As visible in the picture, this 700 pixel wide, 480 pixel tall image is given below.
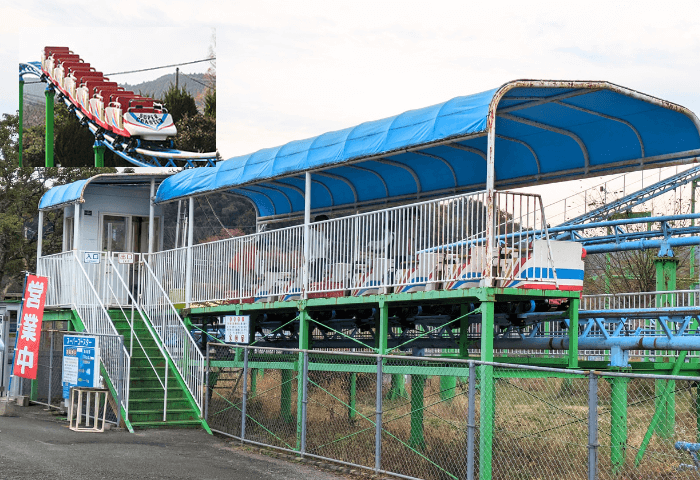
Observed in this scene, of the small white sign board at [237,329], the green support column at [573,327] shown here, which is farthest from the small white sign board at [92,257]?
the green support column at [573,327]

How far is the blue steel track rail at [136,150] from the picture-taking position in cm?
3803

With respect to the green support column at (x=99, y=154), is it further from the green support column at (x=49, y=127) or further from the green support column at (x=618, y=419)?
the green support column at (x=618, y=419)

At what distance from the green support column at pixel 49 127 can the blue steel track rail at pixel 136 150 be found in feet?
1.26

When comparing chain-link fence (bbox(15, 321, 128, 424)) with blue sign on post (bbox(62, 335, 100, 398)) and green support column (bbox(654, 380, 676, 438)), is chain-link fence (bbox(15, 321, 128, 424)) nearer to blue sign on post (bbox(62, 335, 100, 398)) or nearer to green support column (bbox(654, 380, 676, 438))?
blue sign on post (bbox(62, 335, 100, 398))

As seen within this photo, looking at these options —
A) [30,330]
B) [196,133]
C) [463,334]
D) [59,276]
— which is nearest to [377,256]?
[463,334]

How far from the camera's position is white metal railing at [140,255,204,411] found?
16.3 meters

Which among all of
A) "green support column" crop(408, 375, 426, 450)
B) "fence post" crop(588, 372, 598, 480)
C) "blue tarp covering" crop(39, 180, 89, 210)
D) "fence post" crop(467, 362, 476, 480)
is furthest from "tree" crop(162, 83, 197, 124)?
"fence post" crop(588, 372, 598, 480)

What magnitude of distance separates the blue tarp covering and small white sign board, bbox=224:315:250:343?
5967mm

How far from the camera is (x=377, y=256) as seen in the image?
13828mm

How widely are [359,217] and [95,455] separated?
17.7 feet

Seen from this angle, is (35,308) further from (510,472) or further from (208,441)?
(510,472)

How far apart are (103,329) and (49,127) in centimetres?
2442

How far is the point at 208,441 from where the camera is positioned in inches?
586

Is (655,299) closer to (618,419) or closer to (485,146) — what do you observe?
(485,146)
